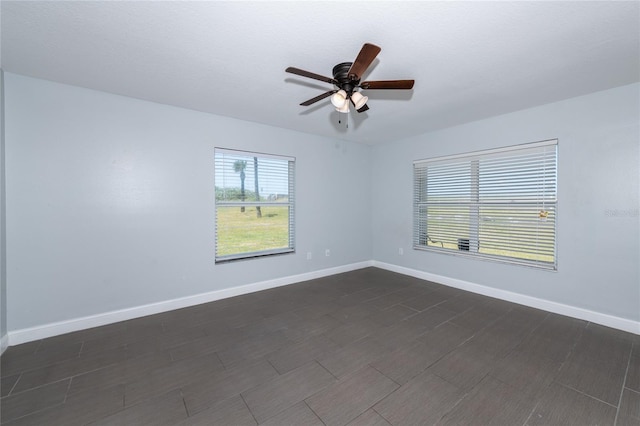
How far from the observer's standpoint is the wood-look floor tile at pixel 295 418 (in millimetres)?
1573

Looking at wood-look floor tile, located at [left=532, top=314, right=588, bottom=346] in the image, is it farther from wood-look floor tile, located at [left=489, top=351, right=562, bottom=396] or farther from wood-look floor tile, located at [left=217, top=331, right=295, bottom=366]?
wood-look floor tile, located at [left=217, top=331, right=295, bottom=366]

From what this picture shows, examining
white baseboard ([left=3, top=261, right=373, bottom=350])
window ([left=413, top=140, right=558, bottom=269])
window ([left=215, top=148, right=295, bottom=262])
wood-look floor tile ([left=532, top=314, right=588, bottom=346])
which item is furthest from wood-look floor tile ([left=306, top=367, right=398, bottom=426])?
window ([left=413, top=140, right=558, bottom=269])

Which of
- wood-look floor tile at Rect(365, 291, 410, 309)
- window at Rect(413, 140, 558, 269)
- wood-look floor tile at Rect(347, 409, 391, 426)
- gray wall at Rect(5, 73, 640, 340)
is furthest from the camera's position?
wood-look floor tile at Rect(365, 291, 410, 309)

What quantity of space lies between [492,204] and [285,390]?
3.56 meters

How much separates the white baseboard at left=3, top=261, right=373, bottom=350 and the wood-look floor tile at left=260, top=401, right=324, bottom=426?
7.38 ft

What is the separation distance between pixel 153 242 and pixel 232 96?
1.96 metres

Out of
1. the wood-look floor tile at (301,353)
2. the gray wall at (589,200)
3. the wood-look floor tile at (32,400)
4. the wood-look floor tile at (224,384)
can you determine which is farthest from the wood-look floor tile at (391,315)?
the wood-look floor tile at (32,400)

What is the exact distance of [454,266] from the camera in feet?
13.6

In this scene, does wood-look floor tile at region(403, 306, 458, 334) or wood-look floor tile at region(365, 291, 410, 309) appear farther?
wood-look floor tile at region(365, 291, 410, 309)

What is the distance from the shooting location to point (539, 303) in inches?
128

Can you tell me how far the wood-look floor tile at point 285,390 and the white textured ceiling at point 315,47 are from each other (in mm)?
2533

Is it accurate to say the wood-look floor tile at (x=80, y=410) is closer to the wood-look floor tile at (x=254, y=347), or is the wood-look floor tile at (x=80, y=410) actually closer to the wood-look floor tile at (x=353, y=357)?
the wood-look floor tile at (x=254, y=347)

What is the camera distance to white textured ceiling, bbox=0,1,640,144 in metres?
1.67

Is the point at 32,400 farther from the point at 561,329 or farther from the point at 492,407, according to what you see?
the point at 561,329
